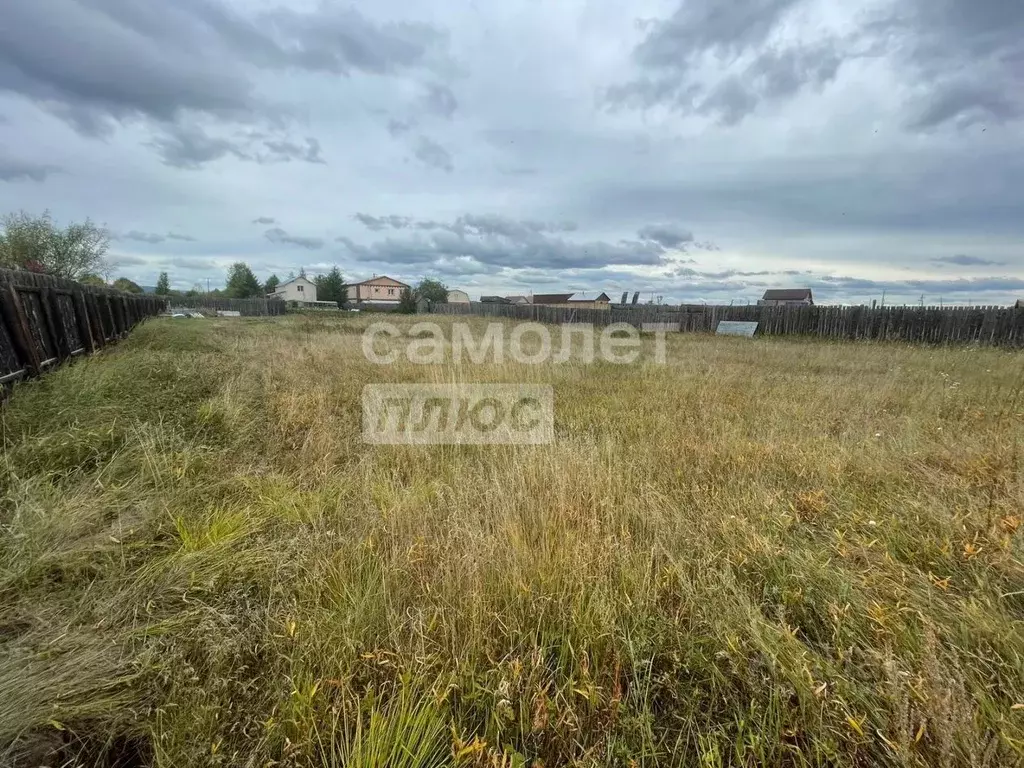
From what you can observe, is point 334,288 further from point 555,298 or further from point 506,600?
point 506,600

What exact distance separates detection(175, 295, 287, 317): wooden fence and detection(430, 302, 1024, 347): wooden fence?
36.0m

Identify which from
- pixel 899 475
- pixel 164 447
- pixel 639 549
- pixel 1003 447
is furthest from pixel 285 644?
pixel 1003 447

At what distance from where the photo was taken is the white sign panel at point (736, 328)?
19.1 meters

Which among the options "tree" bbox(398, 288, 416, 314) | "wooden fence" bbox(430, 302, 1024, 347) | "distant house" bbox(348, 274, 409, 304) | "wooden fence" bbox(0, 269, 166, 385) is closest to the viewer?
"wooden fence" bbox(0, 269, 166, 385)

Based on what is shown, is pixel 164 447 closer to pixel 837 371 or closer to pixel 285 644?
pixel 285 644

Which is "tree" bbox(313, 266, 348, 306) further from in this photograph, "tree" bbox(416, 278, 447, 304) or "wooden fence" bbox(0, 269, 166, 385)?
"wooden fence" bbox(0, 269, 166, 385)

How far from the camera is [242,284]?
6856cm

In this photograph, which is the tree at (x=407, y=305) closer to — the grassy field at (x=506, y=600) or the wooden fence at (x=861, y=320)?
the wooden fence at (x=861, y=320)

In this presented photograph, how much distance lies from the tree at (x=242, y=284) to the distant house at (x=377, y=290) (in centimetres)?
1620

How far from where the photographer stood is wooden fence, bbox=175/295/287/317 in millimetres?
43000

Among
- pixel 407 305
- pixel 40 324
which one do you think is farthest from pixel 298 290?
pixel 40 324

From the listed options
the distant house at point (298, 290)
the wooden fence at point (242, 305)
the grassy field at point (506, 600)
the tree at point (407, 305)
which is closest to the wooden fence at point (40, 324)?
the grassy field at point (506, 600)

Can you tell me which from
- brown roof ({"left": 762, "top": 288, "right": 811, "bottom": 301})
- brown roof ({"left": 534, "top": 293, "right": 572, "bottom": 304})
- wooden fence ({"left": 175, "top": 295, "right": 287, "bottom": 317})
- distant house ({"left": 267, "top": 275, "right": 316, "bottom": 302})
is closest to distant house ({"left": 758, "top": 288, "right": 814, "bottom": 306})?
brown roof ({"left": 762, "top": 288, "right": 811, "bottom": 301})

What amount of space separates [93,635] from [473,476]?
2.16 m
